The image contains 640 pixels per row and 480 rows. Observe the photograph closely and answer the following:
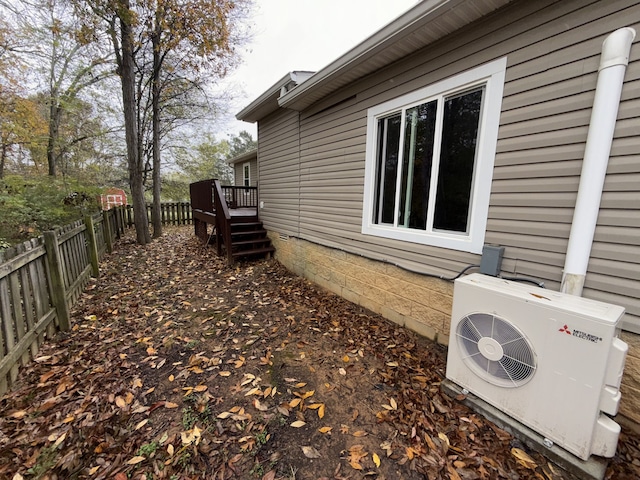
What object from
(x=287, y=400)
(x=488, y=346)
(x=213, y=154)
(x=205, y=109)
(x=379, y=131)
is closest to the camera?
(x=488, y=346)

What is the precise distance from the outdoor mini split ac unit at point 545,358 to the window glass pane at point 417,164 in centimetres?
141

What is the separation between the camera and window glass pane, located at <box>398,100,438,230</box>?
3.22m

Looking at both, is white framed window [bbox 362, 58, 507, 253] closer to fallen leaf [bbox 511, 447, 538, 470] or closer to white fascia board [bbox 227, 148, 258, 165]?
fallen leaf [bbox 511, 447, 538, 470]

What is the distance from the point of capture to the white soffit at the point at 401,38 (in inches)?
97.2

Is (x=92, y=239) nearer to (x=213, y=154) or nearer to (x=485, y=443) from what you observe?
(x=485, y=443)

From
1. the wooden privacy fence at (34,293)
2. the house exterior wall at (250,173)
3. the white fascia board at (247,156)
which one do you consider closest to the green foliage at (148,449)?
the wooden privacy fence at (34,293)

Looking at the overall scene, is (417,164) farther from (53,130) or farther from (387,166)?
(53,130)

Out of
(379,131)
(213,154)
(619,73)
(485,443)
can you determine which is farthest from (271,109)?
(213,154)

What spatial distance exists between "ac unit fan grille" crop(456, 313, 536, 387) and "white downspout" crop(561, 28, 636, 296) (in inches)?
27.9

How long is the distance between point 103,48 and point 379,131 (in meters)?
9.80

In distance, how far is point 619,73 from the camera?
73.4 inches

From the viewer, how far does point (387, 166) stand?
380cm

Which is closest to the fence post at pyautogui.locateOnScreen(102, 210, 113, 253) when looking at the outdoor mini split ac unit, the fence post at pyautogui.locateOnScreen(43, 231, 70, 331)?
the fence post at pyautogui.locateOnScreen(43, 231, 70, 331)

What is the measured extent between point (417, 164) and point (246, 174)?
11.1 meters
